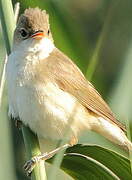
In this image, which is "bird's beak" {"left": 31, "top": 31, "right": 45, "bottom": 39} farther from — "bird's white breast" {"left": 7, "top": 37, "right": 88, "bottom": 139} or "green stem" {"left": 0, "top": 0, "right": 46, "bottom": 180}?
"green stem" {"left": 0, "top": 0, "right": 46, "bottom": 180}

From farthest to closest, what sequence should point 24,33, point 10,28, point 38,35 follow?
point 24,33 < point 38,35 < point 10,28

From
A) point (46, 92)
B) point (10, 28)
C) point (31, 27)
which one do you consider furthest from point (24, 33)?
point (10, 28)

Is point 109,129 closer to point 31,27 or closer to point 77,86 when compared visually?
point 77,86

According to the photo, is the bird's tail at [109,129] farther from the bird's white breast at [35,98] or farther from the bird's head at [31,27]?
the bird's head at [31,27]

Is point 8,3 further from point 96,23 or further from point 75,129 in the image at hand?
point 96,23

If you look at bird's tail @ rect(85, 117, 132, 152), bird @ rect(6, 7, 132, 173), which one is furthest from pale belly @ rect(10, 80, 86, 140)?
bird's tail @ rect(85, 117, 132, 152)

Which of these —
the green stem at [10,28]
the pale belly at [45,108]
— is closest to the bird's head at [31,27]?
the pale belly at [45,108]
